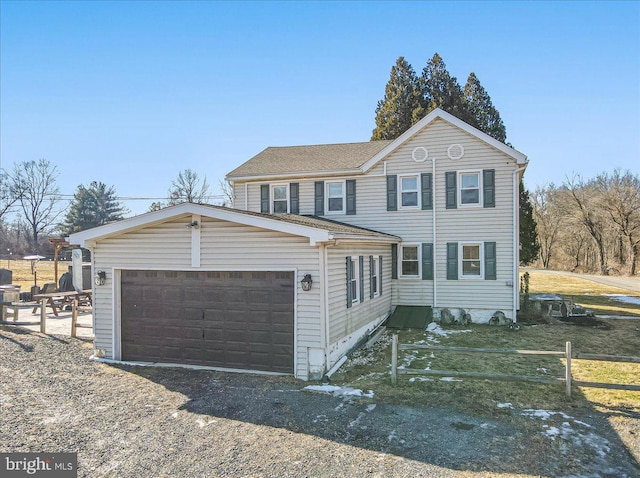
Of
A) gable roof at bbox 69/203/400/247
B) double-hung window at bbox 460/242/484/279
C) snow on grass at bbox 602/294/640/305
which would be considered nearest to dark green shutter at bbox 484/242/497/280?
double-hung window at bbox 460/242/484/279

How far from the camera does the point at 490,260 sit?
47.4 ft

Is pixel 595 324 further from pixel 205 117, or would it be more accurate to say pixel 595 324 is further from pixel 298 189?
pixel 205 117

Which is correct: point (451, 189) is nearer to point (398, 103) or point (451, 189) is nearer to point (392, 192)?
point (392, 192)

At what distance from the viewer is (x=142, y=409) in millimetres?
6934

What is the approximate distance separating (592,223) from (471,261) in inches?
1255

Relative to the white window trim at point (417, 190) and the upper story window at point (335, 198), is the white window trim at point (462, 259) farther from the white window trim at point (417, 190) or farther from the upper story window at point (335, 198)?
the upper story window at point (335, 198)

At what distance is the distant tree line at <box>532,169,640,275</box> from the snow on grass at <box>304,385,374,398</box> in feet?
123

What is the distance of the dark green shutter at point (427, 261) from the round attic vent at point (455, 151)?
3306mm

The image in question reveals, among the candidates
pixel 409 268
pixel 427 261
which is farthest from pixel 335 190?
pixel 427 261

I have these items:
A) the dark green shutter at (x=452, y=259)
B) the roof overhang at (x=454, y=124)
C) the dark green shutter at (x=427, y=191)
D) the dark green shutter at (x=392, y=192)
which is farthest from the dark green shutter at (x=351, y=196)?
the dark green shutter at (x=452, y=259)

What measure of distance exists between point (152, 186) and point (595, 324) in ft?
146

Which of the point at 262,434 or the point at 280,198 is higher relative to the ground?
the point at 280,198

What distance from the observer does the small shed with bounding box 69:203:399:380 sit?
862 cm

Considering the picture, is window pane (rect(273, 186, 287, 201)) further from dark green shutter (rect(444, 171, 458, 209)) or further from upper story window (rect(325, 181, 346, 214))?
dark green shutter (rect(444, 171, 458, 209))
